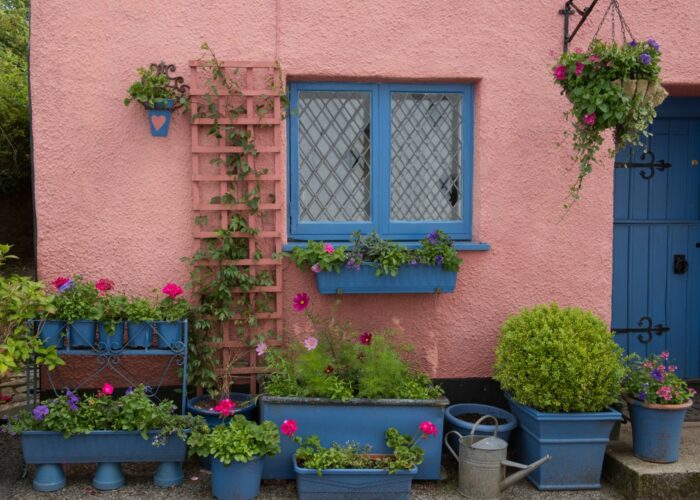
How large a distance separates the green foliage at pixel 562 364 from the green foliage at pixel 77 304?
2547 millimetres

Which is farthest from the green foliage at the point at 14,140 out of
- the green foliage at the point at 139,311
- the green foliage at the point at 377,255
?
the green foliage at the point at 377,255

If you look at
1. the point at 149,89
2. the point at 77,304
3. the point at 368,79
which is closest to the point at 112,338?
the point at 77,304

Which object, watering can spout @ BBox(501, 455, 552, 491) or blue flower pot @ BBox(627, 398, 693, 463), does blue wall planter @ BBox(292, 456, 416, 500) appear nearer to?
watering can spout @ BBox(501, 455, 552, 491)

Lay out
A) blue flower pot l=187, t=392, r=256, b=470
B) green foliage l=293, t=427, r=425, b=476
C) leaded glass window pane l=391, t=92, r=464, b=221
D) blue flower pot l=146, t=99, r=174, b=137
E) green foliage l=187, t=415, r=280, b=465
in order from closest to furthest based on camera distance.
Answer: green foliage l=187, t=415, r=280, b=465
green foliage l=293, t=427, r=425, b=476
blue flower pot l=187, t=392, r=256, b=470
blue flower pot l=146, t=99, r=174, b=137
leaded glass window pane l=391, t=92, r=464, b=221

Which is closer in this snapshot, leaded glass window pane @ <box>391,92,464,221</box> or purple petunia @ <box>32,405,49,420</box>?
purple petunia @ <box>32,405,49,420</box>

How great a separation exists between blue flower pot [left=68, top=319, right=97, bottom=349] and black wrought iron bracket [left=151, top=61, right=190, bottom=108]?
4.85 ft

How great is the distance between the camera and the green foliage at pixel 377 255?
426 cm

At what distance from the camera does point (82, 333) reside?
4027 millimetres

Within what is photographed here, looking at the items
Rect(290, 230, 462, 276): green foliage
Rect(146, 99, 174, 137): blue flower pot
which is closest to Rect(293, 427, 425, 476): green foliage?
Rect(290, 230, 462, 276): green foliage

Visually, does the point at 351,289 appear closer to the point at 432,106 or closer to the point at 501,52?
the point at 432,106

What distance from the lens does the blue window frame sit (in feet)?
15.3

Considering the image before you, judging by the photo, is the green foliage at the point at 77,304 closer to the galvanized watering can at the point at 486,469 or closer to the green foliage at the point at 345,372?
the green foliage at the point at 345,372

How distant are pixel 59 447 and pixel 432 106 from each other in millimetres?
3257

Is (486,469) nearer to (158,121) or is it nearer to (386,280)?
(386,280)
